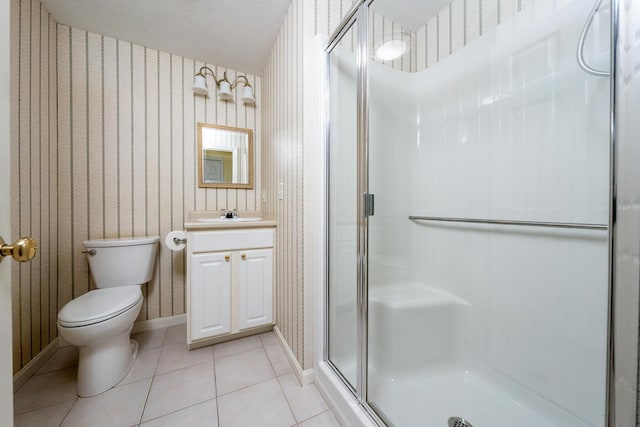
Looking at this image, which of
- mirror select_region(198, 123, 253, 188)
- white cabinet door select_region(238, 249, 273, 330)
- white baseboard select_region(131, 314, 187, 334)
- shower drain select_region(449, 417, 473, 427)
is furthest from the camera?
mirror select_region(198, 123, 253, 188)

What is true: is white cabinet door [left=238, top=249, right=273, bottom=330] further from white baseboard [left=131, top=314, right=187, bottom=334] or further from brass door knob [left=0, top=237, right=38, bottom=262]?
brass door knob [left=0, top=237, right=38, bottom=262]

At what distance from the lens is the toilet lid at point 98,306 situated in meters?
1.12

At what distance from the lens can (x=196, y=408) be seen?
43.8 inches

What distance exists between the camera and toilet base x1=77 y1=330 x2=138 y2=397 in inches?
46.9

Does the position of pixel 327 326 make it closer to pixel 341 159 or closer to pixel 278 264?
pixel 278 264

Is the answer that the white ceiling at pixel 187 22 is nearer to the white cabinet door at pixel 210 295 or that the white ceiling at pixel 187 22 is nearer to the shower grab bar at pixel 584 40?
the shower grab bar at pixel 584 40

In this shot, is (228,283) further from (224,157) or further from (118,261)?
(224,157)

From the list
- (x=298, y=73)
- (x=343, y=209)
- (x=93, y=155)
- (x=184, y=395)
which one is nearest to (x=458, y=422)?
(x=343, y=209)

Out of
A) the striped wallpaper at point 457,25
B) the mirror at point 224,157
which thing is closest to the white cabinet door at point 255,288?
the mirror at point 224,157

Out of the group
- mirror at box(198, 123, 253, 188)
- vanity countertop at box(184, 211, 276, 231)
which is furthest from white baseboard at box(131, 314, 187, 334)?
mirror at box(198, 123, 253, 188)

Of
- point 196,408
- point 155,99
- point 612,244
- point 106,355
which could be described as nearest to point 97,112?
point 155,99

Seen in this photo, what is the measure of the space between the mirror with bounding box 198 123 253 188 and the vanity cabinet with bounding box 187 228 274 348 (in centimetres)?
68

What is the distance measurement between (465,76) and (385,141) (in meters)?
0.58

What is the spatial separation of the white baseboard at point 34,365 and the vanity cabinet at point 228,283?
0.78 meters
